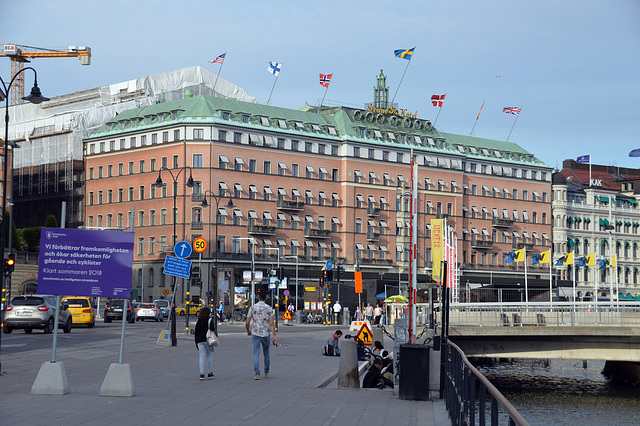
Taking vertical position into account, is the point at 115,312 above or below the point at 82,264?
below

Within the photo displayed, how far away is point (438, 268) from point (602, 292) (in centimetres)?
10399

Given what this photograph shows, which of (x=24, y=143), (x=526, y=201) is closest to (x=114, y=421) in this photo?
(x=24, y=143)

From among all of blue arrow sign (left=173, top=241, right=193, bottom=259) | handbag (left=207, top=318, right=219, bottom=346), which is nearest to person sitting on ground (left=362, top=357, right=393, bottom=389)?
handbag (left=207, top=318, right=219, bottom=346)

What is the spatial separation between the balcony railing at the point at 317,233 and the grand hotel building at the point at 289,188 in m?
0.20

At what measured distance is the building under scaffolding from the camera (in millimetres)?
110438

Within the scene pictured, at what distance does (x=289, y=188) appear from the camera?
351 ft

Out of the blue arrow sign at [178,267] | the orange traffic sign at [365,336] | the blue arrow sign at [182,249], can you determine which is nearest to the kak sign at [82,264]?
the orange traffic sign at [365,336]

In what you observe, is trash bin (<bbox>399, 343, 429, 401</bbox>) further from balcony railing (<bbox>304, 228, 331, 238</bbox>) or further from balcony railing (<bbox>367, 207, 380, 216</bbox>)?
balcony railing (<bbox>367, 207, 380, 216</bbox>)

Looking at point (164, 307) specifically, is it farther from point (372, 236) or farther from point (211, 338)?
point (211, 338)

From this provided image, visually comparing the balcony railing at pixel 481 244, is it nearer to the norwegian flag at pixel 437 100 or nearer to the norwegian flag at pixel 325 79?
the norwegian flag at pixel 437 100

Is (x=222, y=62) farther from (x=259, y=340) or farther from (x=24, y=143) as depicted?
(x=259, y=340)

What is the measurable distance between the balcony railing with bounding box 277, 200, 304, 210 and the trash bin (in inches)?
3439

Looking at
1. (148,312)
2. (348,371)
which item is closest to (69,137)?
(148,312)

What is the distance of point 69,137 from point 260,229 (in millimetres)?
24957
